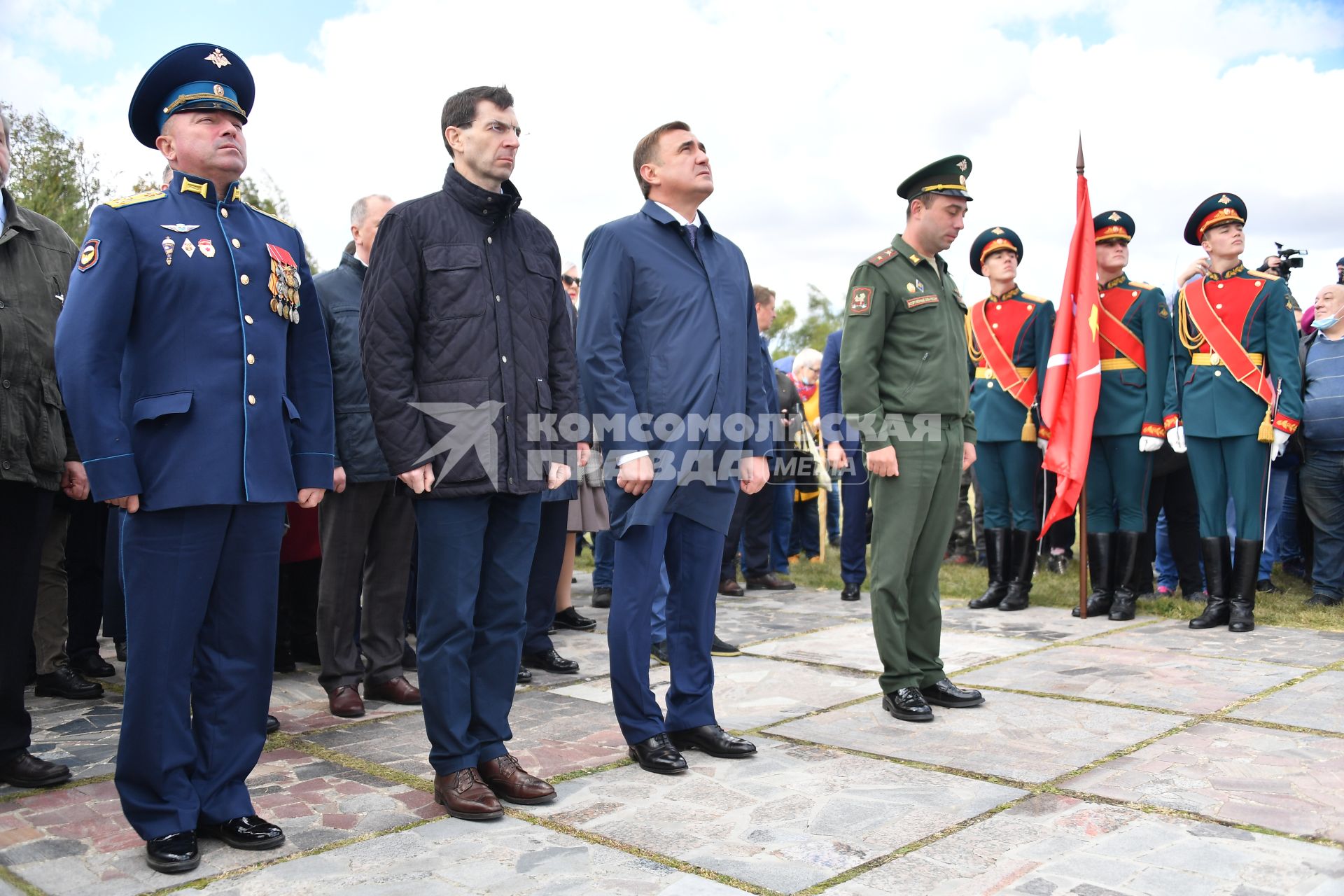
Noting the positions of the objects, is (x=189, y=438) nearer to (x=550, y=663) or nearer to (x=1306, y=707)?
(x=550, y=663)

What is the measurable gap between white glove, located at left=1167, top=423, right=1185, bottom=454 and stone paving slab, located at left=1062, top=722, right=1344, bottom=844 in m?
2.94

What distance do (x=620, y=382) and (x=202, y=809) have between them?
1802 mm

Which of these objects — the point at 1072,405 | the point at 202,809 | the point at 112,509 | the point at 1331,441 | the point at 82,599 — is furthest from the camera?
the point at 1331,441

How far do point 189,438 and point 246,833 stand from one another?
1.09m

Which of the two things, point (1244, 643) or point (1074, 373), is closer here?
point (1244, 643)

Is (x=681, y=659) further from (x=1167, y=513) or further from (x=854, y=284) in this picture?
(x=1167, y=513)

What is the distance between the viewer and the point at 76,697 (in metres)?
5.07

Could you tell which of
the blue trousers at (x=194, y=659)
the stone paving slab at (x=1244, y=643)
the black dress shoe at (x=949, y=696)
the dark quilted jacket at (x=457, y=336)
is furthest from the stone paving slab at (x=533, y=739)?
the stone paving slab at (x=1244, y=643)

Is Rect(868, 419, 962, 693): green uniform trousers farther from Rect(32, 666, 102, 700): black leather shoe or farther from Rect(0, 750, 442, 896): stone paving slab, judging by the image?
Rect(32, 666, 102, 700): black leather shoe

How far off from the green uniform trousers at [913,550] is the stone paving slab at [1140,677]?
58 cm

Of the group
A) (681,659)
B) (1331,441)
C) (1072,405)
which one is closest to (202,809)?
(681,659)

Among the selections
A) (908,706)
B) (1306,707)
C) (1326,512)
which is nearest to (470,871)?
Answer: (908,706)

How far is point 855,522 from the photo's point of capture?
829 cm

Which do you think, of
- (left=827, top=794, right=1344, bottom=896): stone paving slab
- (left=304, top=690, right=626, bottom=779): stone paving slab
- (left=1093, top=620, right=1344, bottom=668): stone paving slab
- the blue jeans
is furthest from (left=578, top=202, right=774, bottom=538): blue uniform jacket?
the blue jeans
